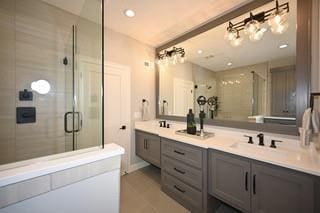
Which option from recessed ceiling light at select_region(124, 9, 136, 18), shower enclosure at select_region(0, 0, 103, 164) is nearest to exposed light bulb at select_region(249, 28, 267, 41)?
recessed ceiling light at select_region(124, 9, 136, 18)

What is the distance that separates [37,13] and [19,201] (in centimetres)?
226

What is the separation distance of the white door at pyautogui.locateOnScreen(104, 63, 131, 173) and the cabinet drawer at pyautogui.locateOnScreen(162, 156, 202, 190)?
1.03 metres

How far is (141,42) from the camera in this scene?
3.13 metres

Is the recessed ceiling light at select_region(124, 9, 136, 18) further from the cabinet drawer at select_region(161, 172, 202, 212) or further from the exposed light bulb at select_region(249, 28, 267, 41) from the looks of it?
the cabinet drawer at select_region(161, 172, 202, 212)

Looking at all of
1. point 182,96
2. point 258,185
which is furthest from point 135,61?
point 258,185

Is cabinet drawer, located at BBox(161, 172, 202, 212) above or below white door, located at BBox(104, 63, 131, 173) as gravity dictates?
below

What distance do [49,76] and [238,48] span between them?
2.69 m

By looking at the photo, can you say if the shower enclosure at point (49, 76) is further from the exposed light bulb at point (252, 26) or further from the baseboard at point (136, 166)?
the exposed light bulb at point (252, 26)

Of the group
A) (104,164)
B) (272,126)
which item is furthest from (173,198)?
(272,126)

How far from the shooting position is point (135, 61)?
303 cm

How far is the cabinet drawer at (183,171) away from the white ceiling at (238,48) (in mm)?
1556

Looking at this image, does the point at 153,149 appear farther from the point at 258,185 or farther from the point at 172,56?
the point at 172,56

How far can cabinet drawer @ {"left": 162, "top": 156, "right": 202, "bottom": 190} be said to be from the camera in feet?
5.72

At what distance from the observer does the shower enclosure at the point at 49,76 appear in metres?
1.70
